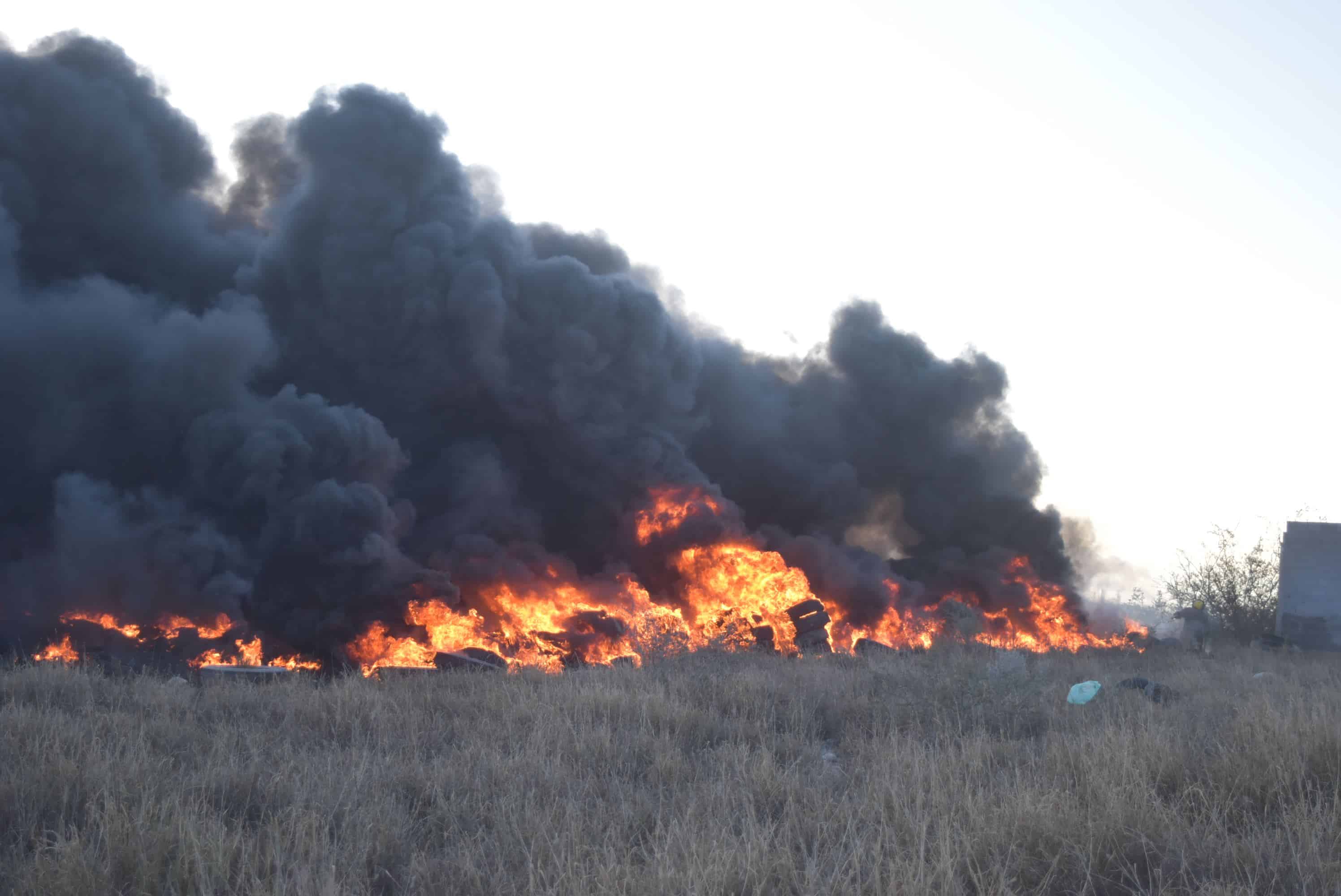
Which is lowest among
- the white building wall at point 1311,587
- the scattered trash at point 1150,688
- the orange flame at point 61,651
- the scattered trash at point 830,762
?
the scattered trash at point 830,762

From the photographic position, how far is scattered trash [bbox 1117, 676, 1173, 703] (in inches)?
505

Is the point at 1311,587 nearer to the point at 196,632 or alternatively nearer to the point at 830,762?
the point at 830,762

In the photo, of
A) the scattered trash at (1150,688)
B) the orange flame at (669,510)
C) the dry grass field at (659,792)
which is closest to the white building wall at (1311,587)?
the scattered trash at (1150,688)

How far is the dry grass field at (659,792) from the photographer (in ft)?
17.4

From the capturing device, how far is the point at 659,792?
24.0 ft

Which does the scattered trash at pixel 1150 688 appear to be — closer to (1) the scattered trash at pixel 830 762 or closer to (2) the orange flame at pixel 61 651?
(1) the scattered trash at pixel 830 762

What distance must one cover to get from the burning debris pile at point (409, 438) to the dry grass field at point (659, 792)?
7.71 meters

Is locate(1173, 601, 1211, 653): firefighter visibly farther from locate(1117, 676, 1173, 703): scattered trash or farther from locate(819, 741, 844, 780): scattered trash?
locate(819, 741, 844, 780): scattered trash

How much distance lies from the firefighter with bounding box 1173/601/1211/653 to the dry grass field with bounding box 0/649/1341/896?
16837 millimetres

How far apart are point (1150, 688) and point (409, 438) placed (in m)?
21.2

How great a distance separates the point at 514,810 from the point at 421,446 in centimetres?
2247

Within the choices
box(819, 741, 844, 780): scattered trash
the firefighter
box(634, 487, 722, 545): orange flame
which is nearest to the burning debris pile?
box(634, 487, 722, 545): orange flame

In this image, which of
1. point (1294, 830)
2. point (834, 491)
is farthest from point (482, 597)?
point (1294, 830)

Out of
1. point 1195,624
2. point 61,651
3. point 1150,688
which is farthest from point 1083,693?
point 61,651
